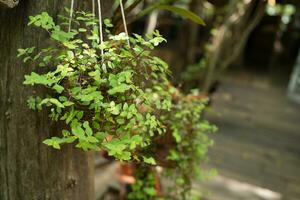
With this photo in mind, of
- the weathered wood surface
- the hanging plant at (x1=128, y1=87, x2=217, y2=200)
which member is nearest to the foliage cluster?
the hanging plant at (x1=128, y1=87, x2=217, y2=200)

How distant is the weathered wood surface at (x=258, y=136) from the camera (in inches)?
169

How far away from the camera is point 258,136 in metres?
5.36

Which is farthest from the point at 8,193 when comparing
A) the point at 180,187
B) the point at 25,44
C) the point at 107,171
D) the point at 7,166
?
the point at 107,171

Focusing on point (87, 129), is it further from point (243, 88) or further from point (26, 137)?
point (243, 88)

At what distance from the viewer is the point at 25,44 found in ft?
4.87

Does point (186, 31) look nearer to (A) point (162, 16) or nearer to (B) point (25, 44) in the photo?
(A) point (162, 16)

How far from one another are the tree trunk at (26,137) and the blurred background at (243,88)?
0.45 m

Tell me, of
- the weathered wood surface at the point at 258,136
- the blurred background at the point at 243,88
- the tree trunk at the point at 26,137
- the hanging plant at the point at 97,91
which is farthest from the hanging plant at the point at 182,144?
the weathered wood surface at the point at 258,136

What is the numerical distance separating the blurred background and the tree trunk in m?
0.45

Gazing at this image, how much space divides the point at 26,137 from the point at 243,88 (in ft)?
19.2

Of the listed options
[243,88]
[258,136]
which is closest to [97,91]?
[258,136]

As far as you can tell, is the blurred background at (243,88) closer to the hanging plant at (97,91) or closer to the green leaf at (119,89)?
the hanging plant at (97,91)

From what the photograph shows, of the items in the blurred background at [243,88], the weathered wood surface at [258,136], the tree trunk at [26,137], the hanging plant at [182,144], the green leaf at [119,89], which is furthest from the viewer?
the weathered wood surface at [258,136]

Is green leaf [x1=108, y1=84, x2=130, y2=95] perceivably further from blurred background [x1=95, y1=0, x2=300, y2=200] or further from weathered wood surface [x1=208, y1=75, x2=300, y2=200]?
weathered wood surface [x1=208, y1=75, x2=300, y2=200]
